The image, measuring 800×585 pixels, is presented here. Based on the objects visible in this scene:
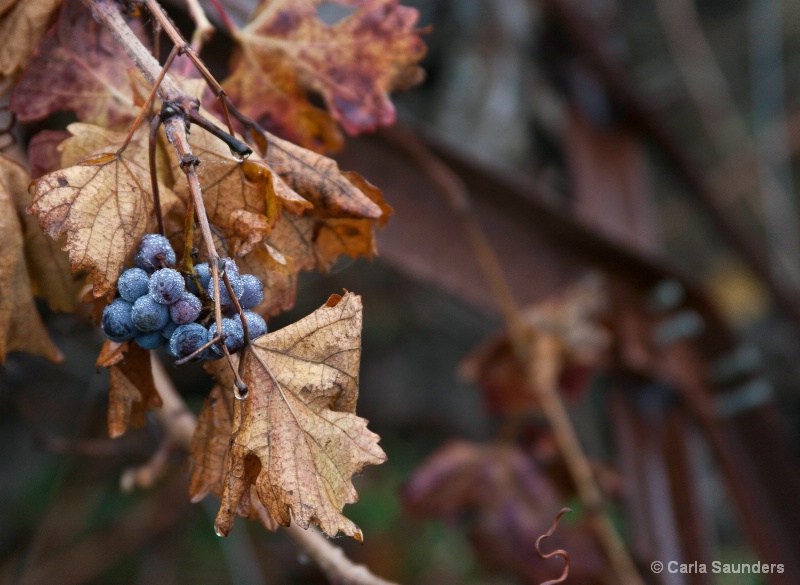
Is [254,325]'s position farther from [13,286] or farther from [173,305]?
[13,286]

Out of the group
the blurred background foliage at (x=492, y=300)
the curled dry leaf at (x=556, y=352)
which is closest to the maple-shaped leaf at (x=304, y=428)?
the blurred background foliage at (x=492, y=300)

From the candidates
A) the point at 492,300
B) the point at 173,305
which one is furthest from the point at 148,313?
the point at 492,300

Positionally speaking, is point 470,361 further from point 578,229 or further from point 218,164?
point 218,164

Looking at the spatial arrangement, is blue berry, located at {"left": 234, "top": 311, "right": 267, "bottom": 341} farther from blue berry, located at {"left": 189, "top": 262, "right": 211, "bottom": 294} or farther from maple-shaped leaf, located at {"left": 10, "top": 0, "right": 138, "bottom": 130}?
maple-shaped leaf, located at {"left": 10, "top": 0, "right": 138, "bottom": 130}

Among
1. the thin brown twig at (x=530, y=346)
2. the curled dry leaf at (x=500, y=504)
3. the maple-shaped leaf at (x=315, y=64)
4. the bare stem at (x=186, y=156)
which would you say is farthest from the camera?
the curled dry leaf at (x=500, y=504)

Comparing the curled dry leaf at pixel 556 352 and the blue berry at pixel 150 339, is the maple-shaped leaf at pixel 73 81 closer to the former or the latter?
the blue berry at pixel 150 339

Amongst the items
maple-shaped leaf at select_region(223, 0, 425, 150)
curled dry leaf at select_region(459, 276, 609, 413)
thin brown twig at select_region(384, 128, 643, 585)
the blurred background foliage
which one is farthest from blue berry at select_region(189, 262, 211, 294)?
curled dry leaf at select_region(459, 276, 609, 413)

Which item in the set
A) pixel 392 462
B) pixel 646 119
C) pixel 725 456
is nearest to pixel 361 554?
pixel 392 462
